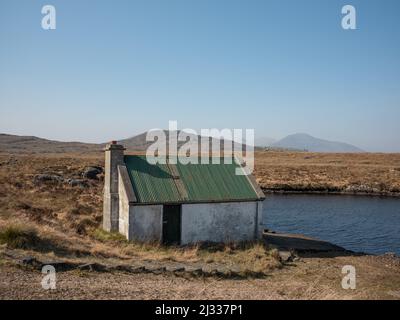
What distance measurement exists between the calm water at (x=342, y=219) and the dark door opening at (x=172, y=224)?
398 inches

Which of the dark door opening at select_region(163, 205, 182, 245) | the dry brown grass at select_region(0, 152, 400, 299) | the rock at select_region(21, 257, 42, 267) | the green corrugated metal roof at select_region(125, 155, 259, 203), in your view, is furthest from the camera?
the green corrugated metal roof at select_region(125, 155, 259, 203)

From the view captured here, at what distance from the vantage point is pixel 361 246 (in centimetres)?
2308

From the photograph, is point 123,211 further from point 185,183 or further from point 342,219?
point 342,219

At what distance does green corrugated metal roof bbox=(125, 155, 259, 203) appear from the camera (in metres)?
18.4

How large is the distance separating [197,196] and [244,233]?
305cm

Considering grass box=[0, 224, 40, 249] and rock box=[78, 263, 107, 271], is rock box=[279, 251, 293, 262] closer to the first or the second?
rock box=[78, 263, 107, 271]

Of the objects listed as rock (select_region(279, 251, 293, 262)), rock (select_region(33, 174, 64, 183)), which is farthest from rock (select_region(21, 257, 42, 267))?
rock (select_region(33, 174, 64, 183))

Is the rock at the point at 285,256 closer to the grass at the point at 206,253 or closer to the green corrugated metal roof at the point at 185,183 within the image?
the grass at the point at 206,253

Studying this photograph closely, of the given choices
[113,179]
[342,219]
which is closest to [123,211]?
[113,179]

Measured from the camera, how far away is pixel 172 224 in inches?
723

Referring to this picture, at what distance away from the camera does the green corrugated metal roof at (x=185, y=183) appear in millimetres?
18391

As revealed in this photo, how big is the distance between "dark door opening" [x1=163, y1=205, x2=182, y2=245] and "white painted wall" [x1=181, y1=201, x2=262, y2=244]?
0.23 metres

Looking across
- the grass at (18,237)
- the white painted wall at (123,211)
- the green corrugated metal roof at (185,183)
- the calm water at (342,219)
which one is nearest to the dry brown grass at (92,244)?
the grass at (18,237)

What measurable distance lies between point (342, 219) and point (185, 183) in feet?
52.9
